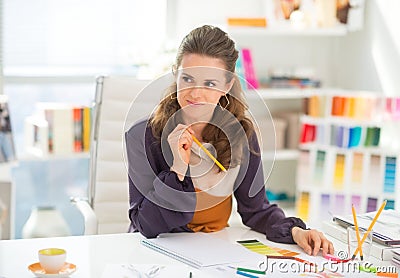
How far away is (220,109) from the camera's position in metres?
1.91

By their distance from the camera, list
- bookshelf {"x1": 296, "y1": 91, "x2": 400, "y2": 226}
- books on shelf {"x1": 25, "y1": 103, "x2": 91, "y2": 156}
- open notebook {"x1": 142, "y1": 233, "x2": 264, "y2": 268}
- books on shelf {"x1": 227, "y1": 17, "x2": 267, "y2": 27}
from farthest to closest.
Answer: books on shelf {"x1": 227, "y1": 17, "x2": 267, "y2": 27}
bookshelf {"x1": 296, "y1": 91, "x2": 400, "y2": 226}
books on shelf {"x1": 25, "y1": 103, "x2": 91, "y2": 156}
open notebook {"x1": 142, "y1": 233, "x2": 264, "y2": 268}

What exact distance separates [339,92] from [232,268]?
246 centimetres

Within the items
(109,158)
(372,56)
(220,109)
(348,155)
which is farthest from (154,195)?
(372,56)

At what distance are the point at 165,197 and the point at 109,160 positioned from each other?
640 millimetres

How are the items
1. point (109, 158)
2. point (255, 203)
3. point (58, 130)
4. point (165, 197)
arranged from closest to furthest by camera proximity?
point (165, 197), point (255, 203), point (109, 158), point (58, 130)

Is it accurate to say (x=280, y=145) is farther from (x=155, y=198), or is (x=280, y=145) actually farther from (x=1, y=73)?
(x=155, y=198)

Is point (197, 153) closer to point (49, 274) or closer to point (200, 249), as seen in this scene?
point (200, 249)

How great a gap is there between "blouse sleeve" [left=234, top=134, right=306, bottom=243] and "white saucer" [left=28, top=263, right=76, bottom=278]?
0.59 m

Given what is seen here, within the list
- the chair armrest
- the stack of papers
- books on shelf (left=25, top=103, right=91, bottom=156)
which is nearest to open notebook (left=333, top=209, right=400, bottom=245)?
the stack of papers

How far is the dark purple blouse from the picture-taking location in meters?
1.86

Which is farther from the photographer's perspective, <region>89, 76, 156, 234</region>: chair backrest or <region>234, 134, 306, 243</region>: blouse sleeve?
<region>89, 76, 156, 234</region>: chair backrest

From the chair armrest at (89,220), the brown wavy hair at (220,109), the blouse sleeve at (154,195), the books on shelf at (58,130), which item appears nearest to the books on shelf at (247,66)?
the books on shelf at (58,130)

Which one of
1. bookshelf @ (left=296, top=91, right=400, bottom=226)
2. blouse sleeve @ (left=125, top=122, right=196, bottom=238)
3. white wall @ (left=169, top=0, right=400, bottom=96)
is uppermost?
white wall @ (left=169, top=0, right=400, bottom=96)

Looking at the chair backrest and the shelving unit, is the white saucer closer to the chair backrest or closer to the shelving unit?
the chair backrest
